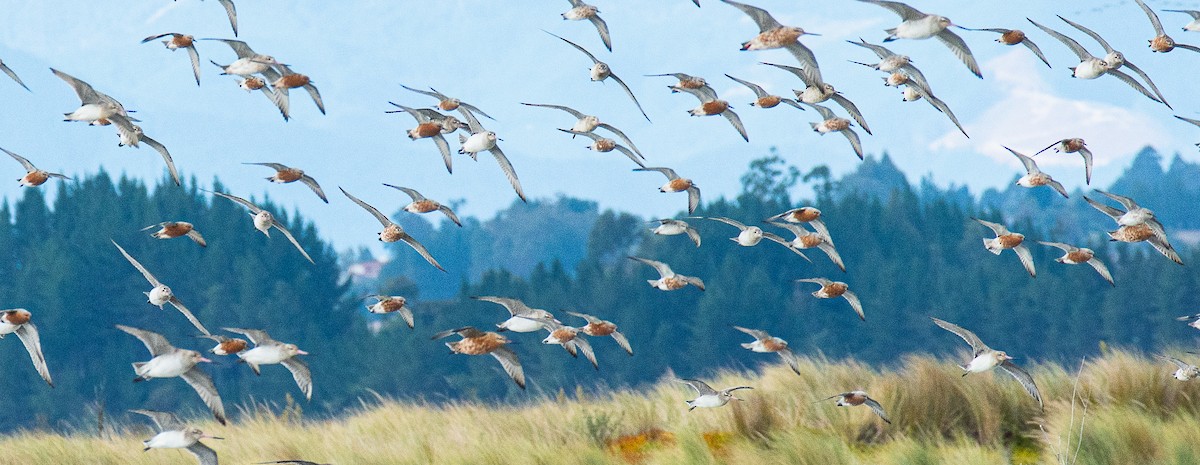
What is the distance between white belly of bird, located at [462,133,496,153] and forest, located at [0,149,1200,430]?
1573 inches

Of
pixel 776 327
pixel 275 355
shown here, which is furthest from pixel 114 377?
pixel 275 355

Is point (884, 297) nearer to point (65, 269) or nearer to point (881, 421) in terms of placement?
point (65, 269)

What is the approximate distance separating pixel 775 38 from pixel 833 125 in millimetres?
3003

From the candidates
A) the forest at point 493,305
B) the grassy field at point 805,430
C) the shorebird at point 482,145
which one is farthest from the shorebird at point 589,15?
the forest at point 493,305

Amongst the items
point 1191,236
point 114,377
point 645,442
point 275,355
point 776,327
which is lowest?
point 1191,236

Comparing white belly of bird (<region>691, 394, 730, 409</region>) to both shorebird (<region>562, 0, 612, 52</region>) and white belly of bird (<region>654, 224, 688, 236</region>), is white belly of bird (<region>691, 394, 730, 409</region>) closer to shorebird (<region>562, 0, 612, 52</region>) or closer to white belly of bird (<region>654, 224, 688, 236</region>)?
white belly of bird (<region>654, 224, 688, 236</region>)

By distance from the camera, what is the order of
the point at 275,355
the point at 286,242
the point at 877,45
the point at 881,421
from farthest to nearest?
the point at 286,242 < the point at 881,421 < the point at 877,45 < the point at 275,355

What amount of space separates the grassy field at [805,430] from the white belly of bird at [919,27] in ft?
11.0

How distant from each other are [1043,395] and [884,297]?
160 feet

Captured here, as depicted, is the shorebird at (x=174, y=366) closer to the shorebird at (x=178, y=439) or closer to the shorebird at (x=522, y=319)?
the shorebird at (x=178, y=439)

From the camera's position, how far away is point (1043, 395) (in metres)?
12.8

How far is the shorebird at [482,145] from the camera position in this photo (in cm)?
1066

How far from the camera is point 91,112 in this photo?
9.60 metres

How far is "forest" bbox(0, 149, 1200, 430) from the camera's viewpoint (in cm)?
5459
